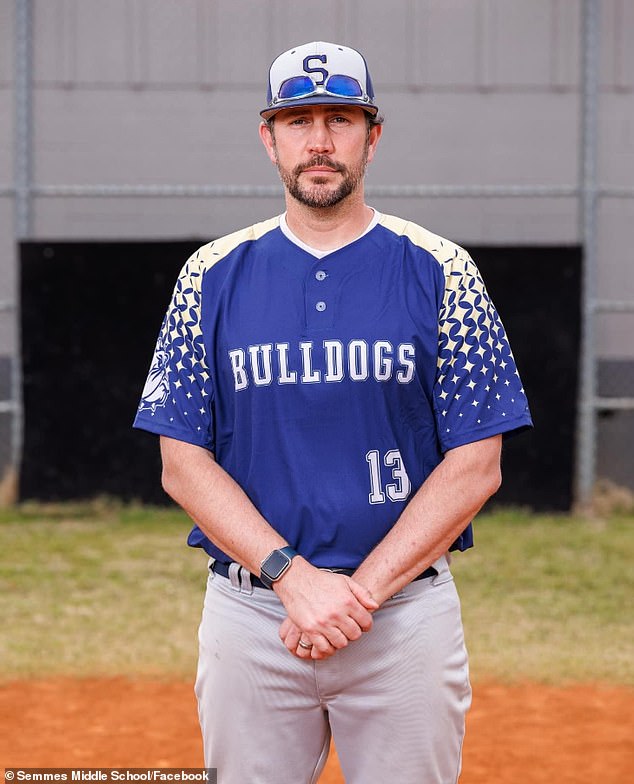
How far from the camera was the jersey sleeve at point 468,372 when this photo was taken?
9.25 feet

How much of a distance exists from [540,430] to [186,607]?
12.2 feet

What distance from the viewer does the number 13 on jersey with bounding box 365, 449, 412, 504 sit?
2832mm

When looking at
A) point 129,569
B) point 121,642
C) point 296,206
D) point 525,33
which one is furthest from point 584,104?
point 296,206

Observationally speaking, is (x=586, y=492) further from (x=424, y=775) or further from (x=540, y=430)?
(x=424, y=775)

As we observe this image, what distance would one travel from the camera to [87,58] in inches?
458

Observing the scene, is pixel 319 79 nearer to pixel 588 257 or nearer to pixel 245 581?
pixel 245 581

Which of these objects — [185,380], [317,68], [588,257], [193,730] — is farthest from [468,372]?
[588,257]

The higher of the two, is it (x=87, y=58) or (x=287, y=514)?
(x=87, y=58)

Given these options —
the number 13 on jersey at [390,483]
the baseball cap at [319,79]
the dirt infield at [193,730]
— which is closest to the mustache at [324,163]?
the baseball cap at [319,79]

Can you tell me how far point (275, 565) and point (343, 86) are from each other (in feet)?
3.51

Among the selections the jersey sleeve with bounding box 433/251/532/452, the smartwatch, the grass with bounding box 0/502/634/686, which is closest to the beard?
the jersey sleeve with bounding box 433/251/532/452

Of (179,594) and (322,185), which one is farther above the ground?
(322,185)

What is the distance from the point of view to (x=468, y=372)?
2.83 meters

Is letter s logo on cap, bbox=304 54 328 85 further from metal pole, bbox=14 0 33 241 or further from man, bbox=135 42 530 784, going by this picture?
metal pole, bbox=14 0 33 241
